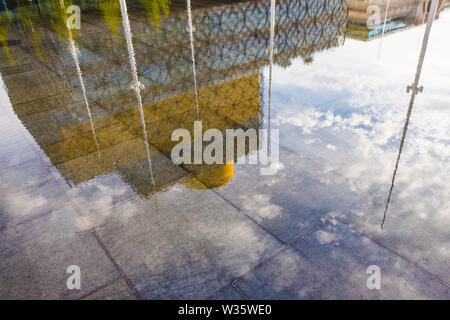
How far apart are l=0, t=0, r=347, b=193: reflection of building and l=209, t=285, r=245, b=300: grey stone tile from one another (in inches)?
90.0

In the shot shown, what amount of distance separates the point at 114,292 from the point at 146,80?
25.5 feet

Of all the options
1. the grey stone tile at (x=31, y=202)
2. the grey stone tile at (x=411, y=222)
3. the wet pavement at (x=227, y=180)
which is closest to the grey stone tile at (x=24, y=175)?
the wet pavement at (x=227, y=180)

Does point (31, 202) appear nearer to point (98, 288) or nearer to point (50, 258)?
point (50, 258)

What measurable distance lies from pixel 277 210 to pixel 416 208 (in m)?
2.19

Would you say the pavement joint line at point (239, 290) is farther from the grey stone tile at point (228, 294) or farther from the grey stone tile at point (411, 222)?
the grey stone tile at point (411, 222)

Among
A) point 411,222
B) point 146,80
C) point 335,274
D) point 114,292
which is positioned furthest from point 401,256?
point 146,80

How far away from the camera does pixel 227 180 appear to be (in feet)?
21.0

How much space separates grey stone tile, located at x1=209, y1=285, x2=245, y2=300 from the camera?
436cm

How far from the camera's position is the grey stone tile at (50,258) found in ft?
15.1

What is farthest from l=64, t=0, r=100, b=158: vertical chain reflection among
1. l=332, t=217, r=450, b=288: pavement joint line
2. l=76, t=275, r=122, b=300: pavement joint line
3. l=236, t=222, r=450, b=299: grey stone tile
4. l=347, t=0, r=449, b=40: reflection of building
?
l=347, t=0, r=449, b=40: reflection of building

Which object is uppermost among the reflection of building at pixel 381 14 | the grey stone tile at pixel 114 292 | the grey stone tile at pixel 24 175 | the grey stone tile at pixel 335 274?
the reflection of building at pixel 381 14

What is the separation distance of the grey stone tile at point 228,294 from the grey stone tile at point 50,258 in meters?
1.42

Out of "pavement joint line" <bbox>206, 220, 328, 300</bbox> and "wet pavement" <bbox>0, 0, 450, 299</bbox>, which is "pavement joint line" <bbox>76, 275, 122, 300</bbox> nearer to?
"wet pavement" <bbox>0, 0, 450, 299</bbox>
